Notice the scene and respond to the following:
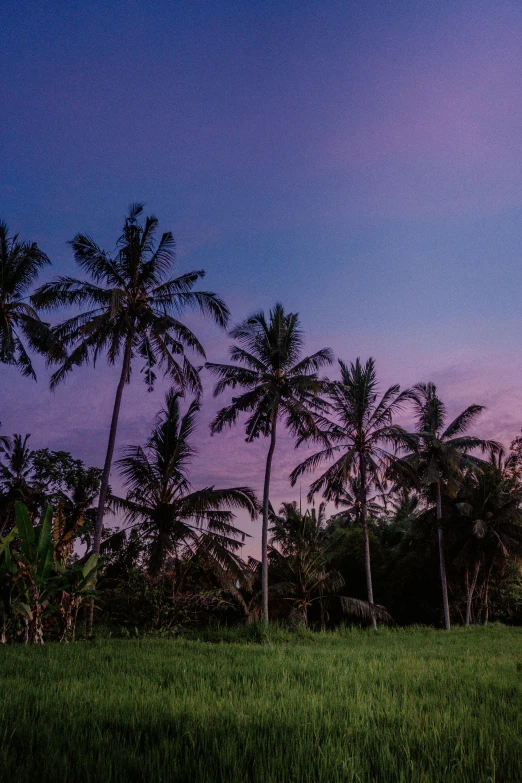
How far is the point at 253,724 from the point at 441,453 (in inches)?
1129

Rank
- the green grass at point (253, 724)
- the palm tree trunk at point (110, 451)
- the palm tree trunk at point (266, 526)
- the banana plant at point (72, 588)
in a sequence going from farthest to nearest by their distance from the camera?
1. the palm tree trunk at point (266, 526)
2. the palm tree trunk at point (110, 451)
3. the banana plant at point (72, 588)
4. the green grass at point (253, 724)

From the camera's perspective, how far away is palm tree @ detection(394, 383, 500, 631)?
1146 inches

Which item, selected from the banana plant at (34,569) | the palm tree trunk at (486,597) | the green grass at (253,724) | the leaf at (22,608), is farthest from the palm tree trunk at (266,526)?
the palm tree trunk at (486,597)

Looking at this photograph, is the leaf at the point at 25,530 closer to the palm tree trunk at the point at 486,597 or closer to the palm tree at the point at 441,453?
the palm tree at the point at 441,453

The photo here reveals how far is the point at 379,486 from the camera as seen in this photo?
84.4 ft

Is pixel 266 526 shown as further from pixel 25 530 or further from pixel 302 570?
pixel 25 530

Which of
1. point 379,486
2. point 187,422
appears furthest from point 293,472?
point 187,422

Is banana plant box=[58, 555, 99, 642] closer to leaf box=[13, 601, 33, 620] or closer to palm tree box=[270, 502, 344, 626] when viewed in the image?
leaf box=[13, 601, 33, 620]

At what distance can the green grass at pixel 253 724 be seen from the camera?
2.89 m

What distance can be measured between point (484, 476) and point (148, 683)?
30623 mm

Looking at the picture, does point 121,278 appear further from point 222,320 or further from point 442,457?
point 442,457

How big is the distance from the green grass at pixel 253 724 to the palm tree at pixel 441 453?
23354mm

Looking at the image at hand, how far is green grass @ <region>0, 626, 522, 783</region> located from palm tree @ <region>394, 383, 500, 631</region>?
76.6 feet

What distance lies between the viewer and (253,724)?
12.3ft
